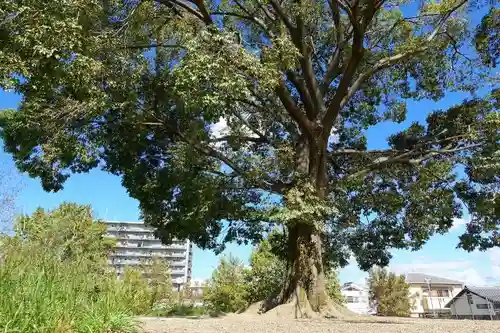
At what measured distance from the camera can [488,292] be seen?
133ft

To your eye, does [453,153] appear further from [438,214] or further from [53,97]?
[53,97]

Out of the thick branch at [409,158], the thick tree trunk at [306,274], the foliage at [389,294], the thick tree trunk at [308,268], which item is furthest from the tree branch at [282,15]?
the foliage at [389,294]

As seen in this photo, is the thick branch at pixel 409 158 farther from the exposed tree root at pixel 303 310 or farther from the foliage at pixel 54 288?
the foliage at pixel 54 288

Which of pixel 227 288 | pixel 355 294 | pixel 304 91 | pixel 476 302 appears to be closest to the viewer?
pixel 304 91

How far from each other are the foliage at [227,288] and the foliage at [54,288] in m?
15.7

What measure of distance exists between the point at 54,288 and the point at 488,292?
150 feet

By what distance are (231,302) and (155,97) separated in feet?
48.1

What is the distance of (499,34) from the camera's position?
11180mm

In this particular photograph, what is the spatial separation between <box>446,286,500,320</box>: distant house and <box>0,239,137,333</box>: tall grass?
40.5m

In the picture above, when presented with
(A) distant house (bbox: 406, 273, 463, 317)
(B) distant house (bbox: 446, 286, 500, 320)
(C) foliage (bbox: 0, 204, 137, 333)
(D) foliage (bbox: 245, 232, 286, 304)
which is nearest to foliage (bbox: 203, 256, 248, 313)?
(D) foliage (bbox: 245, 232, 286, 304)

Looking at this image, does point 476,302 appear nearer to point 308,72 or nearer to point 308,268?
point 308,268

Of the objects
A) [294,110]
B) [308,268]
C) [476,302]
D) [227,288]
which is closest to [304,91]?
[294,110]

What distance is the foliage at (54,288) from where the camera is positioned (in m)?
3.62

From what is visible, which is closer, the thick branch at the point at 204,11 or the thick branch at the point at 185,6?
the thick branch at the point at 204,11
